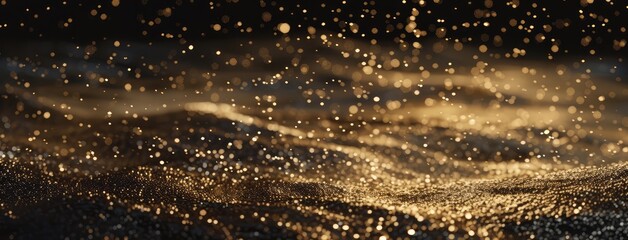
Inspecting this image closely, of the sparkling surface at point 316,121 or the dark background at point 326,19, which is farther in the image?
the dark background at point 326,19

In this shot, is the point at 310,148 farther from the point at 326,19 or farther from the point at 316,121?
the point at 326,19

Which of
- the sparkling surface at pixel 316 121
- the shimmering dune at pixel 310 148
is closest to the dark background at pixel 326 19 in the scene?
the sparkling surface at pixel 316 121

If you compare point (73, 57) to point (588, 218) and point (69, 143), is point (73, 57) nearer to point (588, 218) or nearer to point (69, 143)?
point (69, 143)

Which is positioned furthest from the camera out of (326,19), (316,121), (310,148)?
(326,19)

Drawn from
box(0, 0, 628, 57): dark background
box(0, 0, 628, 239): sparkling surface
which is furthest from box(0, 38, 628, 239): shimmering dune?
box(0, 0, 628, 57): dark background

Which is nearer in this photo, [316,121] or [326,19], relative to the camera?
[316,121]

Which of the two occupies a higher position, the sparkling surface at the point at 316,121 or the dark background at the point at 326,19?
the dark background at the point at 326,19

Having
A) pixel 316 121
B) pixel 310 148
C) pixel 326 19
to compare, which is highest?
pixel 326 19

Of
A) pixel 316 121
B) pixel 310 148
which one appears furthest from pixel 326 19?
pixel 310 148

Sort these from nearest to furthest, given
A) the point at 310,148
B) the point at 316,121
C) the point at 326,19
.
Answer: the point at 310,148 < the point at 316,121 < the point at 326,19

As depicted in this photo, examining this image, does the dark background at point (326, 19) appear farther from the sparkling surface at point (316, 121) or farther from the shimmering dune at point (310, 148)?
the shimmering dune at point (310, 148)

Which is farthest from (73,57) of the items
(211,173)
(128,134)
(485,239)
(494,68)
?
(485,239)
